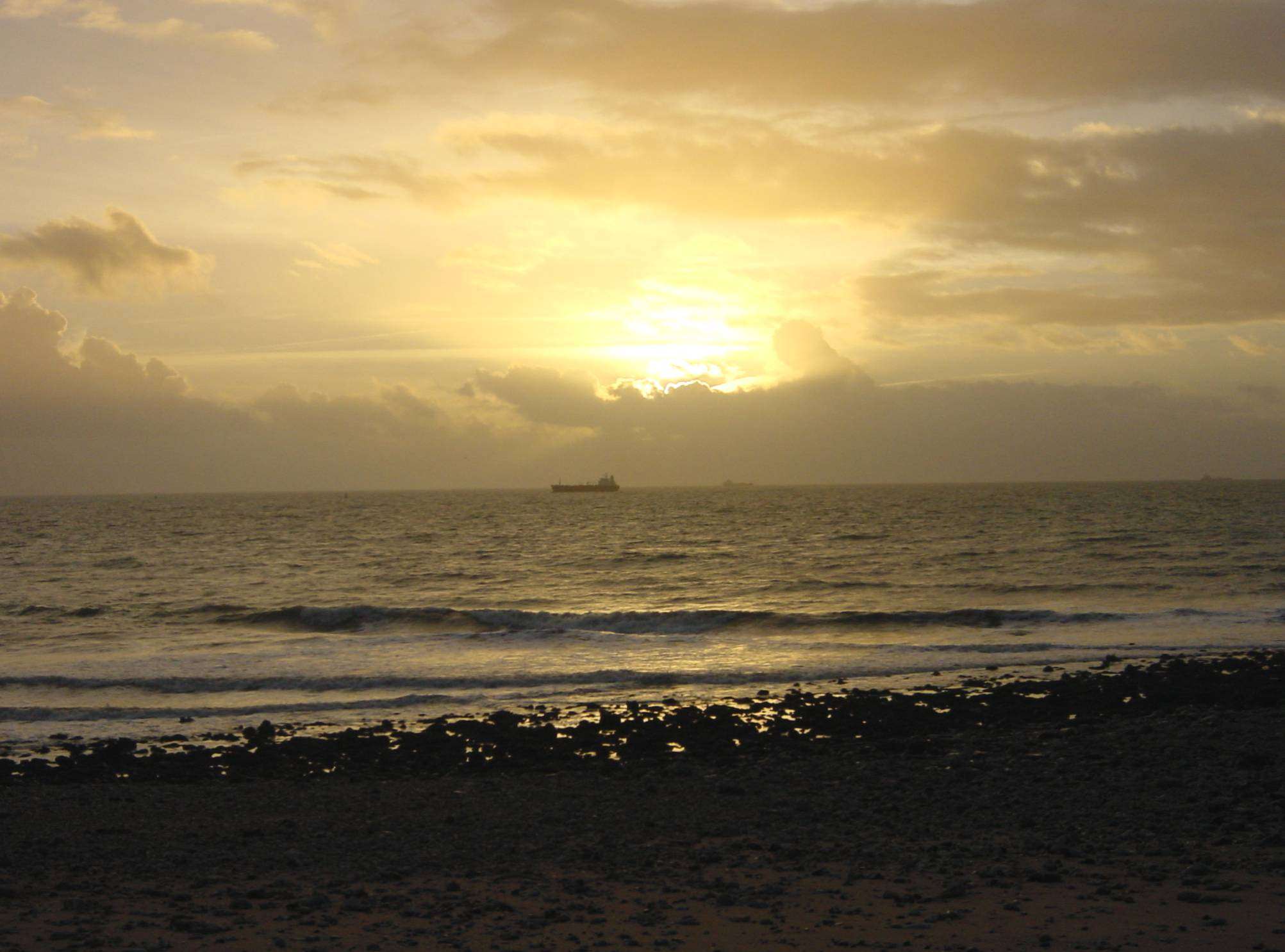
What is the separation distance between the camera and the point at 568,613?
42.1 m

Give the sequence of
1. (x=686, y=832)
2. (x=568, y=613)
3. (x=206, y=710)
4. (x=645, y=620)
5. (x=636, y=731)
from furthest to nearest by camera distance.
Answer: (x=568, y=613) < (x=645, y=620) < (x=206, y=710) < (x=636, y=731) < (x=686, y=832)

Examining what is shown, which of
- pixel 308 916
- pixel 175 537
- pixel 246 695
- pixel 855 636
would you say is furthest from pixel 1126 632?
pixel 175 537

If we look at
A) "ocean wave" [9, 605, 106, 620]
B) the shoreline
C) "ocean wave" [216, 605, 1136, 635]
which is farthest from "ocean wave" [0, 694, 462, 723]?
"ocean wave" [9, 605, 106, 620]

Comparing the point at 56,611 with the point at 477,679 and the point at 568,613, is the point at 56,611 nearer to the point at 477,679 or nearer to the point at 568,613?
the point at 568,613

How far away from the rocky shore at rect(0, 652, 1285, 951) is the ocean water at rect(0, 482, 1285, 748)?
17.3 feet

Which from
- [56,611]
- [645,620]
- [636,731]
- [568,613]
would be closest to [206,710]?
[636,731]

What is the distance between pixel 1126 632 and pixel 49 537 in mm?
91453

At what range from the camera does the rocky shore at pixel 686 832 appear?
9.84 m

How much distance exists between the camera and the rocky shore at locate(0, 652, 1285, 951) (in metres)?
9.84

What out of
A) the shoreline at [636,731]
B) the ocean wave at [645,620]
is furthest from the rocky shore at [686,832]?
the ocean wave at [645,620]

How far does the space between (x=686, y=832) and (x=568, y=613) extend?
94.9 ft

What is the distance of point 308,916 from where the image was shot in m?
10.3

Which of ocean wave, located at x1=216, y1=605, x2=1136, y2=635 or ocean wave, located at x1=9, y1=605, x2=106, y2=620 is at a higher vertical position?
ocean wave, located at x1=216, y1=605, x2=1136, y2=635

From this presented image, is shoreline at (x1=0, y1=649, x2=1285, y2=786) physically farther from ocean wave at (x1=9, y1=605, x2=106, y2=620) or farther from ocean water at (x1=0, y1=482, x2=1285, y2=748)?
ocean wave at (x1=9, y1=605, x2=106, y2=620)
